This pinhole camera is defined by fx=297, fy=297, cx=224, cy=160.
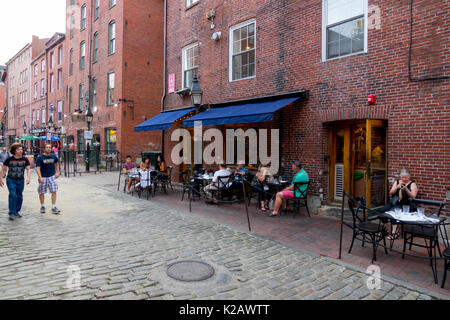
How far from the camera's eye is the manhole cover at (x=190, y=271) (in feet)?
12.7

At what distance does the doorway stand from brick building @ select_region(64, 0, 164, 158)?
14.2 metres

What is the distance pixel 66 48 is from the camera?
26.7 meters

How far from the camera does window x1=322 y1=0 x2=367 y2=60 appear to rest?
A: 23.9 feet

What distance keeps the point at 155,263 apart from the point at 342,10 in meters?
7.47

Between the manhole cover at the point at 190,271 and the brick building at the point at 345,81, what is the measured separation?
4.40 m

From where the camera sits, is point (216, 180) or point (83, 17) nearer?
point (216, 180)

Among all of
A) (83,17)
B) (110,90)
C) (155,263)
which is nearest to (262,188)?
(155,263)

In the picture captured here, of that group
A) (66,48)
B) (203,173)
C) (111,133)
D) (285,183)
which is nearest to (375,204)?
(285,183)

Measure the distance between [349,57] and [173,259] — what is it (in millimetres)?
6201

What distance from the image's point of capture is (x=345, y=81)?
7305mm

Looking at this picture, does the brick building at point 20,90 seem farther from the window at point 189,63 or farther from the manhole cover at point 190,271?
the manhole cover at point 190,271

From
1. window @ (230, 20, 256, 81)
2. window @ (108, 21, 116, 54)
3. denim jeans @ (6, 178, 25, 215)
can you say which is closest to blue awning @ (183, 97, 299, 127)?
window @ (230, 20, 256, 81)

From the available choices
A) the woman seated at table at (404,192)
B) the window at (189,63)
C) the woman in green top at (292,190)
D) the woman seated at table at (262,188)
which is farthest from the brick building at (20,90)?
the woman seated at table at (404,192)

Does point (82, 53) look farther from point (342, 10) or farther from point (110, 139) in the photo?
point (342, 10)
